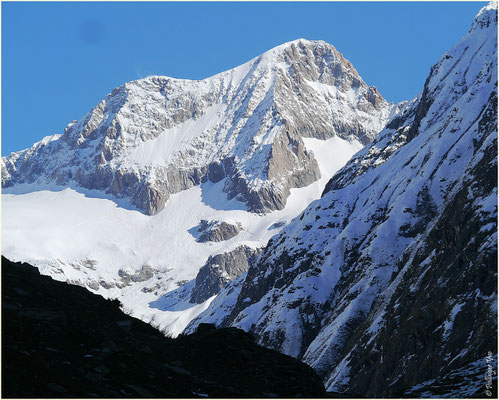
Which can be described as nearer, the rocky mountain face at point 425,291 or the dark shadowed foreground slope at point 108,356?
the dark shadowed foreground slope at point 108,356

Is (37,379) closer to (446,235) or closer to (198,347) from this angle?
(198,347)

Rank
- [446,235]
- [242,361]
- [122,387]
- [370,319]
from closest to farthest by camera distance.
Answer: [122,387]
[242,361]
[446,235]
[370,319]

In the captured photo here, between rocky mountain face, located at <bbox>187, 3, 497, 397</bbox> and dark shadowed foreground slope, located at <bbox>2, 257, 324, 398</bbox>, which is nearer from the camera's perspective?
dark shadowed foreground slope, located at <bbox>2, 257, 324, 398</bbox>

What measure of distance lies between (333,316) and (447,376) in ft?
527

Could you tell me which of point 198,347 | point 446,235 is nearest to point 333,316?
point 446,235

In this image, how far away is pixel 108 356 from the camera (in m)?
28.4

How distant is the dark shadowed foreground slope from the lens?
25.4 meters

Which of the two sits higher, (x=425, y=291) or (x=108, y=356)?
(x=425, y=291)

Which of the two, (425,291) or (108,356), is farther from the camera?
(425,291)

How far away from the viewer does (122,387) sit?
26.3 metres

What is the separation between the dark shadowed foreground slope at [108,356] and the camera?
25.4 metres

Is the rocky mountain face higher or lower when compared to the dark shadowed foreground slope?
higher

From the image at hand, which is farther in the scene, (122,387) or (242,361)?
(242,361)

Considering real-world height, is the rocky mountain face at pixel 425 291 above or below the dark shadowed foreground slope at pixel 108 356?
above
